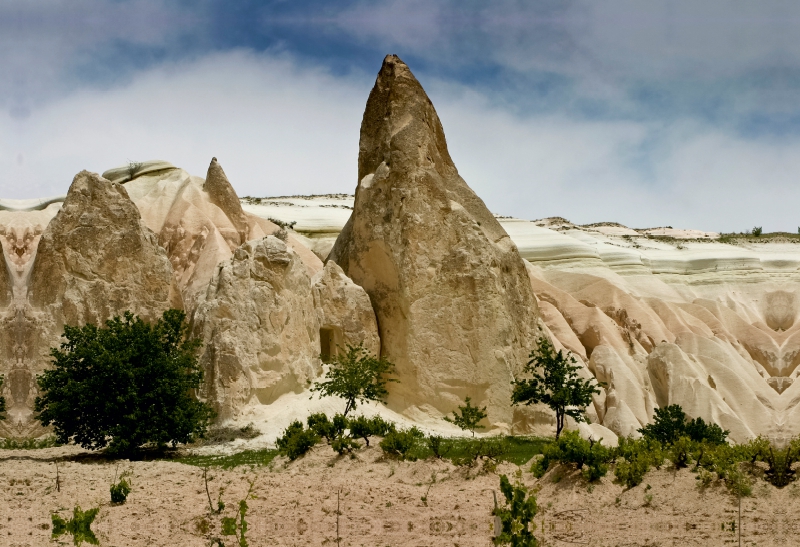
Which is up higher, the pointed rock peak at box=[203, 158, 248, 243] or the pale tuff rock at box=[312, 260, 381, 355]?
the pointed rock peak at box=[203, 158, 248, 243]

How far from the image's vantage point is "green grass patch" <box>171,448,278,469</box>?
72.3ft

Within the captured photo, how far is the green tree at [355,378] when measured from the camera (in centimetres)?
2817

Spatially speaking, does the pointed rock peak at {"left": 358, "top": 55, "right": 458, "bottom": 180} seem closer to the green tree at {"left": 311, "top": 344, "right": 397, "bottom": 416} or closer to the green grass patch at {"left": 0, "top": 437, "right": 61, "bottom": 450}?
the green tree at {"left": 311, "top": 344, "right": 397, "bottom": 416}

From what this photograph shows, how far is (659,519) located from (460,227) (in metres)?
19.7

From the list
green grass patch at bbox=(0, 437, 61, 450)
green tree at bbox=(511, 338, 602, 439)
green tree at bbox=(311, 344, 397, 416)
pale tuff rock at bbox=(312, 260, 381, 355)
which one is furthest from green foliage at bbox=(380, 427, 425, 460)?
pale tuff rock at bbox=(312, 260, 381, 355)

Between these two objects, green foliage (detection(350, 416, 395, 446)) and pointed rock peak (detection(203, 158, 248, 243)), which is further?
pointed rock peak (detection(203, 158, 248, 243))

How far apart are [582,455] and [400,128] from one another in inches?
813

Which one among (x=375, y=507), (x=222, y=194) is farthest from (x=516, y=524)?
(x=222, y=194)

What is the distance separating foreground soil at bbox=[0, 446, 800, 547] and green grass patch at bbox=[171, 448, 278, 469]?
51.9 inches

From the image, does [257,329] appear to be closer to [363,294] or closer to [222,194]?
[363,294]

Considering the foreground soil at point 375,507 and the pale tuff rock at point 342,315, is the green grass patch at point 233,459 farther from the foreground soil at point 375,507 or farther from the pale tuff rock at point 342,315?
the pale tuff rock at point 342,315

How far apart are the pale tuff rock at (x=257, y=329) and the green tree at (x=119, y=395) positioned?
311 cm

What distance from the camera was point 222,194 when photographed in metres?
40.2

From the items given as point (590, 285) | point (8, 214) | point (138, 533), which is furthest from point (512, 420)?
point (590, 285)
